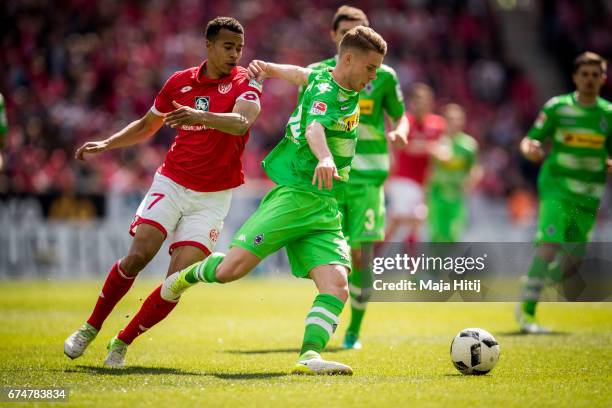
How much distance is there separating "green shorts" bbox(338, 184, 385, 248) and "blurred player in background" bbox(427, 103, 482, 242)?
31.3ft

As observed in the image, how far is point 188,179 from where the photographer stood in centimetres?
820

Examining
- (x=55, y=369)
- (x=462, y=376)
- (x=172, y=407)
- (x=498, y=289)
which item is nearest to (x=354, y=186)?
(x=462, y=376)

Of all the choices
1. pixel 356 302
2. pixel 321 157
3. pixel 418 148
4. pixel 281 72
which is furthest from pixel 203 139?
pixel 418 148

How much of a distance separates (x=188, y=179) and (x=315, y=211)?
1390 millimetres

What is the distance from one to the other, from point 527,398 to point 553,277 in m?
6.79

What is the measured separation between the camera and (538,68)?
30578 mm

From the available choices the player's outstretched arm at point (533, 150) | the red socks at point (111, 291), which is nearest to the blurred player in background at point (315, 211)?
the red socks at point (111, 291)

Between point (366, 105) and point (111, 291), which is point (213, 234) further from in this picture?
point (366, 105)

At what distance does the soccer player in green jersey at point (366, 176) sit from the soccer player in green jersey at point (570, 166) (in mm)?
2096

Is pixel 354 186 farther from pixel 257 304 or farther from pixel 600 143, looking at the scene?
pixel 257 304

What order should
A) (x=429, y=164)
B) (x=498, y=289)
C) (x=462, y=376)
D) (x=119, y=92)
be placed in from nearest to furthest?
1. (x=462, y=376)
2. (x=498, y=289)
3. (x=429, y=164)
4. (x=119, y=92)

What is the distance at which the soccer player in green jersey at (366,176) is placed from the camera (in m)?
9.86

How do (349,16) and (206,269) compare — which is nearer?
(206,269)

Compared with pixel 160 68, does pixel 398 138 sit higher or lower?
lower
